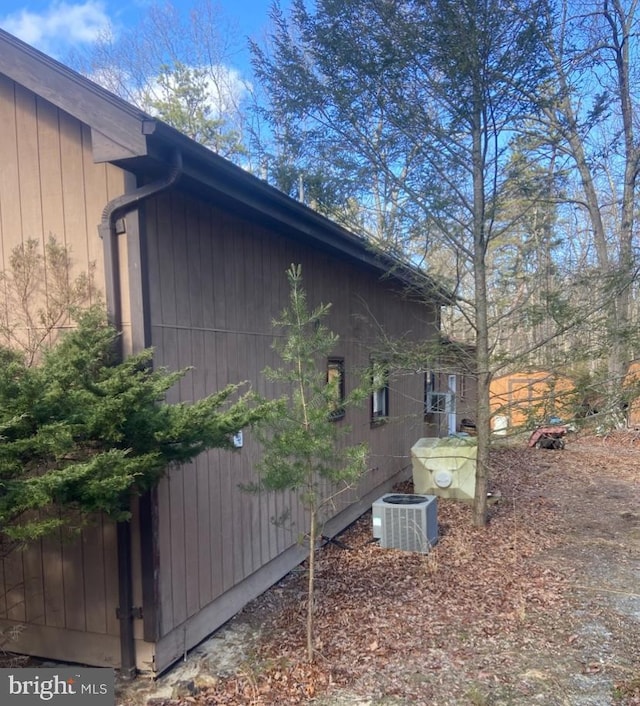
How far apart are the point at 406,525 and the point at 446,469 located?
2.44m

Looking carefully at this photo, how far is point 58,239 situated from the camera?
3.81 meters

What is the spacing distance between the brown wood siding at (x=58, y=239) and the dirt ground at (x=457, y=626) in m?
0.68

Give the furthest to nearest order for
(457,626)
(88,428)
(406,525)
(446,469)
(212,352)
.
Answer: (446,469) < (406,525) < (212,352) < (457,626) < (88,428)

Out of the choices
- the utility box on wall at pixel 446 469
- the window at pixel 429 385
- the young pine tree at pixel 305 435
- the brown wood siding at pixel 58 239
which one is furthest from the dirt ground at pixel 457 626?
the window at pixel 429 385

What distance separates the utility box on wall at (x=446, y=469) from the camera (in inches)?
326

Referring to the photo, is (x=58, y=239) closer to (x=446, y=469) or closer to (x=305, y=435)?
(x=305, y=435)

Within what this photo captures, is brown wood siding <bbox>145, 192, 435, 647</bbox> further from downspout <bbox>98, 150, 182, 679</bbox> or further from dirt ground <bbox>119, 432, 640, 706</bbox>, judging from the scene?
dirt ground <bbox>119, 432, 640, 706</bbox>

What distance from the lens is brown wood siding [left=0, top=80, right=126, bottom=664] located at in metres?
3.72

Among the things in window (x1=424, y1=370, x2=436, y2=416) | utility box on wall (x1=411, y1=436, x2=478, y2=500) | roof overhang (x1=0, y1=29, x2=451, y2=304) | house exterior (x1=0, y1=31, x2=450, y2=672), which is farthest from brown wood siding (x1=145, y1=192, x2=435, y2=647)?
window (x1=424, y1=370, x2=436, y2=416)

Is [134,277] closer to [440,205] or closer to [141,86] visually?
[440,205]

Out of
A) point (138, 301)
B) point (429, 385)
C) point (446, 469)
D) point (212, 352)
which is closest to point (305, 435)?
point (212, 352)

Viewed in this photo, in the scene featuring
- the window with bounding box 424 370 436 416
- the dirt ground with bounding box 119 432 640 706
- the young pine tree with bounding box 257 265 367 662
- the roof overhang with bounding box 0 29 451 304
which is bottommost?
the dirt ground with bounding box 119 432 640 706

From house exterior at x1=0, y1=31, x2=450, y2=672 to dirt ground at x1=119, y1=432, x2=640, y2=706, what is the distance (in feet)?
1.73

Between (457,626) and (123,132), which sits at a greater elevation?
(123,132)
